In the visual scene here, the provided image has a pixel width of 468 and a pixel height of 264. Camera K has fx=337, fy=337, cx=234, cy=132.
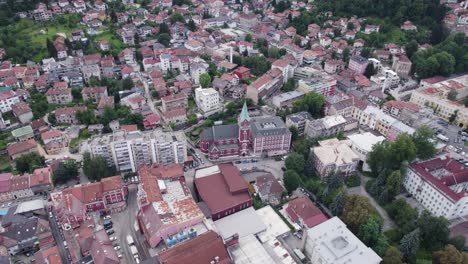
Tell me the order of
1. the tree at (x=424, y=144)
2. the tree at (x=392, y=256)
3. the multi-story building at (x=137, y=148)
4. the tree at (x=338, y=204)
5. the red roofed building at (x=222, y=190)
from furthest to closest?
the tree at (x=424, y=144), the multi-story building at (x=137, y=148), the red roofed building at (x=222, y=190), the tree at (x=338, y=204), the tree at (x=392, y=256)

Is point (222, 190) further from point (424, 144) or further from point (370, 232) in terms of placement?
point (424, 144)

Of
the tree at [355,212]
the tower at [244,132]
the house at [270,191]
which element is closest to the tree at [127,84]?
the tower at [244,132]

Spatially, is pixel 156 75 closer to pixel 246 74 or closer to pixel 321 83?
pixel 246 74

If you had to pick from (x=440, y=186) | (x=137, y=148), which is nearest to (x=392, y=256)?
(x=440, y=186)

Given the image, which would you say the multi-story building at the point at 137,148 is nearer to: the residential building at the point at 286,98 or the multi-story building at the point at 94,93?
the multi-story building at the point at 94,93

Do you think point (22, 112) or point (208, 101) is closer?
point (22, 112)

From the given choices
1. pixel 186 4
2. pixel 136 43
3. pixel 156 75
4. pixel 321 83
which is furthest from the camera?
pixel 186 4

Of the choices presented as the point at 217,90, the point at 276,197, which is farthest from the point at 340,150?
the point at 217,90
